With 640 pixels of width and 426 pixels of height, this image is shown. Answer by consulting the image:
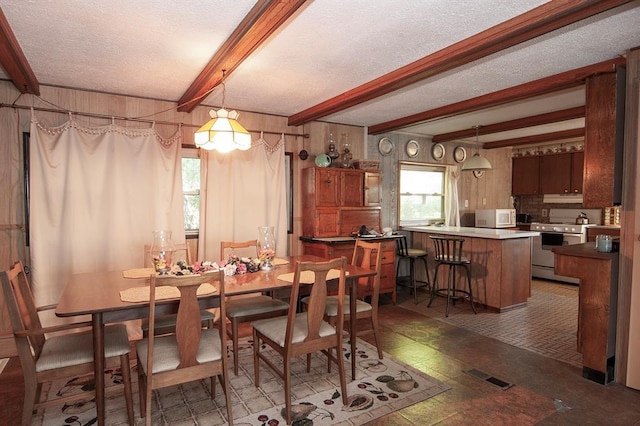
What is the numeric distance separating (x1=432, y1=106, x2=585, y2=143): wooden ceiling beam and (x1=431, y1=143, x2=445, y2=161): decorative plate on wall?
0.12 m

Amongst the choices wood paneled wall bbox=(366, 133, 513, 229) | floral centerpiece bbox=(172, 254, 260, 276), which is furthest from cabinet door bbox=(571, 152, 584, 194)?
floral centerpiece bbox=(172, 254, 260, 276)

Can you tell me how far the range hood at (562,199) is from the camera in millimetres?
6825

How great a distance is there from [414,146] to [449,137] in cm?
58

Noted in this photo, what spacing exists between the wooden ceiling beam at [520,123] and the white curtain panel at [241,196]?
2932mm

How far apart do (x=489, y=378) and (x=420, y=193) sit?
12.5 feet

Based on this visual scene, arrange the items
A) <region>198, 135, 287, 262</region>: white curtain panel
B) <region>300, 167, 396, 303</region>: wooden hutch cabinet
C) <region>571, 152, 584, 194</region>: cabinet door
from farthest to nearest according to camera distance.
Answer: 1. <region>571, 152, 584, 194</region>: cabinet door
2. <region>300, 167, 396, 303</region>: wooden hutch cabinet
3. <region>198, 135, 287, 262</region>: white curtain panel

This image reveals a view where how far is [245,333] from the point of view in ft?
12.5

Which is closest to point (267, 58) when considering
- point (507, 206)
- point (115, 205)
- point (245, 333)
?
point (115, 205)

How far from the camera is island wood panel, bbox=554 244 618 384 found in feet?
8.91

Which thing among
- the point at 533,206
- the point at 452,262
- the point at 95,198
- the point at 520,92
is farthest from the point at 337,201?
the point at 533,206

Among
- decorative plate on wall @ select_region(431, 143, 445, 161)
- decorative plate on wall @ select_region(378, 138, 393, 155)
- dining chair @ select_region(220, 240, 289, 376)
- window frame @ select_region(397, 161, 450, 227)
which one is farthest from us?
decorative plate on wall @ select_region(431, 143, 445, 161)

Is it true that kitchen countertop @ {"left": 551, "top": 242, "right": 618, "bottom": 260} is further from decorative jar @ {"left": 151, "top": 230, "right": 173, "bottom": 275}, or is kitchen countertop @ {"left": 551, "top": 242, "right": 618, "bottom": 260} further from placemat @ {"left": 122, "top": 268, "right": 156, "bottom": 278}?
placemat @ {"left": 122, "top": 268, "right": 156, "bottom": 278}

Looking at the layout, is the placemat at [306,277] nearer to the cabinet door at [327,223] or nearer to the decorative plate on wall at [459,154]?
the cabinet door at [327,223]

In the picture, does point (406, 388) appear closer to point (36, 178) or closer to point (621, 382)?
point (621, 382)
